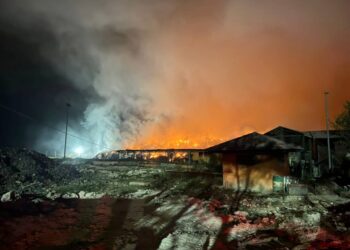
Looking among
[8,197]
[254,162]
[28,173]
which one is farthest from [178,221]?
[28,173]

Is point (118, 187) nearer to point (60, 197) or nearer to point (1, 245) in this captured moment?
point (60, 197)

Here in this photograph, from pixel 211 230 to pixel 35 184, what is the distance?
15.4 m

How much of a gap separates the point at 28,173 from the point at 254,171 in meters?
16.9

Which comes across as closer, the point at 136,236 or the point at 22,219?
the point at 136,236


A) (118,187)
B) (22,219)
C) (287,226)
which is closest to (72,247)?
(22,219)

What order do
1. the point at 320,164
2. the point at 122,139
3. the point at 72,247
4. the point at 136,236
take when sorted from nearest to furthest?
the point at 72,247 → the point at 136,236 → the point at 320,164 → the point at 122,139

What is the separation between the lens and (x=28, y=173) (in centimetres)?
2400

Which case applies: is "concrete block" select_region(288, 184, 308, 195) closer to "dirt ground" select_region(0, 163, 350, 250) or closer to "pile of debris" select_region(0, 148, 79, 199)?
"dirt ground" select_region(0, 163, 350, 250)

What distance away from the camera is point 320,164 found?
109 ft

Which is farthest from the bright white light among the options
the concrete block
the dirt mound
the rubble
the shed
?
the concrete block

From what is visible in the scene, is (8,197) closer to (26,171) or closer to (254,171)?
(26,171)

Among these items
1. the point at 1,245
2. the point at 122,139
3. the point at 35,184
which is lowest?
the point at 1,245

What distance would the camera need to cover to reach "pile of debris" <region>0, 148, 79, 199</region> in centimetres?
2073

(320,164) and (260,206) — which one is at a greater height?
(320,164)
